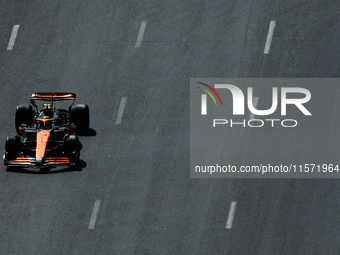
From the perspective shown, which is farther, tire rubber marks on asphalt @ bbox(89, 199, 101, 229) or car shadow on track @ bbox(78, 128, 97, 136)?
car shadow on track @ bbox(78, 128, 97, 136)

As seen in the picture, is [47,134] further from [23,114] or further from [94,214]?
[94,214]

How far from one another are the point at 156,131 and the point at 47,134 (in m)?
4.05

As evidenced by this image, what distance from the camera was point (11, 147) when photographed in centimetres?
3291

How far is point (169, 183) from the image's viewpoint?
3353 cm

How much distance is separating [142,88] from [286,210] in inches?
308

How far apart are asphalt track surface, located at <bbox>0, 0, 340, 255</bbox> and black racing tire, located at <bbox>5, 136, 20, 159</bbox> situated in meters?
0.85

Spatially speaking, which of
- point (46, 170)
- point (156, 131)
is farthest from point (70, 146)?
point (156, 131)

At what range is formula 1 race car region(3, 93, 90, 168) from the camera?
33.0 meters

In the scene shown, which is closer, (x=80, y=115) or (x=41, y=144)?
(x=41, y=144)

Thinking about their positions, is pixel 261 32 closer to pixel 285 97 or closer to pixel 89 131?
pixel 285 97

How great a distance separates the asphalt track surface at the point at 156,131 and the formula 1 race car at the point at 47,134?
657 mm
